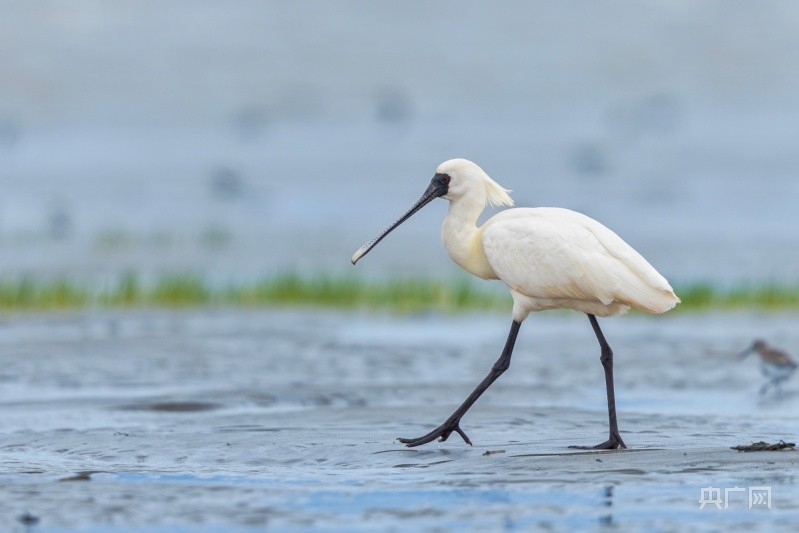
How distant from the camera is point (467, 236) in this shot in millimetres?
10109

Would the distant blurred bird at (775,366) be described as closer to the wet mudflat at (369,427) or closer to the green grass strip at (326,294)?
the wet mudflat at (369,427)

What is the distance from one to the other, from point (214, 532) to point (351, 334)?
1147cm

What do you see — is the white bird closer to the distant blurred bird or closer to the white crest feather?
the white crest feather

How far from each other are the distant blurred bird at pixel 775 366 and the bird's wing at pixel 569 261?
4324mm

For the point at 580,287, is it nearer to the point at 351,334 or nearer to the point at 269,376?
the point at 269,376

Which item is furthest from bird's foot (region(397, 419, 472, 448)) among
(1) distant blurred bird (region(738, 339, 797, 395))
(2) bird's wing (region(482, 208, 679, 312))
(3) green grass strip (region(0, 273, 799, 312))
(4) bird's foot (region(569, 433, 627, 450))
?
(3) green grass strip (region(0, 273, 799, 312))

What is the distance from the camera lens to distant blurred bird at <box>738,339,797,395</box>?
44.4ft

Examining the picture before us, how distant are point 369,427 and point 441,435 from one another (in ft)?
3.58

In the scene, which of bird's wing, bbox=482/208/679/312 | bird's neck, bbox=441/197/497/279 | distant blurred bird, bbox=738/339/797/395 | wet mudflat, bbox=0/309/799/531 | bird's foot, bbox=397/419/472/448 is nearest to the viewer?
wet mudflat, bbox=0/309/799/531

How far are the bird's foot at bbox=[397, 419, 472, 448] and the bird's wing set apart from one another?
875mm

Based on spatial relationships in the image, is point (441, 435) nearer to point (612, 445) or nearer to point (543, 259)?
point (612, 445)

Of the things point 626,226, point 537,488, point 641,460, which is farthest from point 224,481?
point 626,226

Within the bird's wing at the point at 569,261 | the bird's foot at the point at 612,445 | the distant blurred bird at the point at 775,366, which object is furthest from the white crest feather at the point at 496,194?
the distant blurred bird at the point at 775,366

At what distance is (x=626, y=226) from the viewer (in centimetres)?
4241
